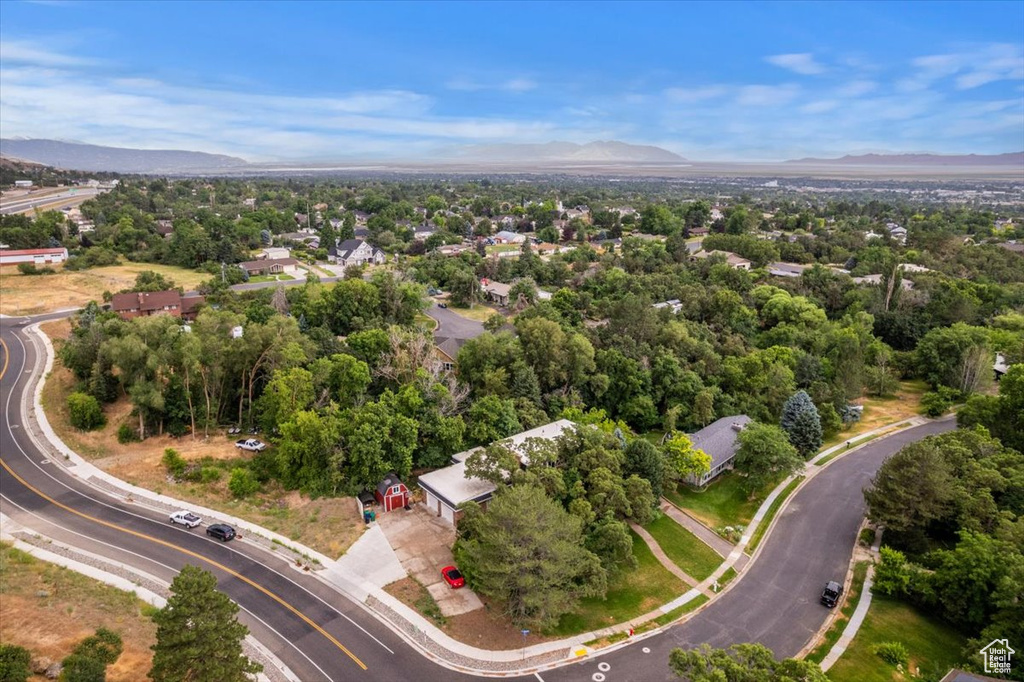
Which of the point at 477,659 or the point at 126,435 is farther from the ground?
the point at 126,435

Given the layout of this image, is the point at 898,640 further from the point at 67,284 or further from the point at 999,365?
the point at 67,284

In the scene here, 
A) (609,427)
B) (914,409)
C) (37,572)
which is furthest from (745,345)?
(37,572)

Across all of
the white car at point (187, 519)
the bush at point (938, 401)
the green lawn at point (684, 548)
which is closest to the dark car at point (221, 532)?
the white car at point (187, 519)

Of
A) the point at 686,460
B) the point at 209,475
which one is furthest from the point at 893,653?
the point at 209,475

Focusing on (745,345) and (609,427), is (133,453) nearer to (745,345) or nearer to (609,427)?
(609,427)

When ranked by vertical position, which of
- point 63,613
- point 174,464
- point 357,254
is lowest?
point 63,613

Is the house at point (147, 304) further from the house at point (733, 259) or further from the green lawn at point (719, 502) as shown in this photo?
the house at point (733, 259)

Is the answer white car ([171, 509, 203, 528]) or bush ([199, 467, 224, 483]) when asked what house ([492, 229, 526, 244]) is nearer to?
bush ([199, 467, 224, 483])

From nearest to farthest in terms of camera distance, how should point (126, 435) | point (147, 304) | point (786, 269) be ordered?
point (126, 435), point (147, 304), point (786, 269)
